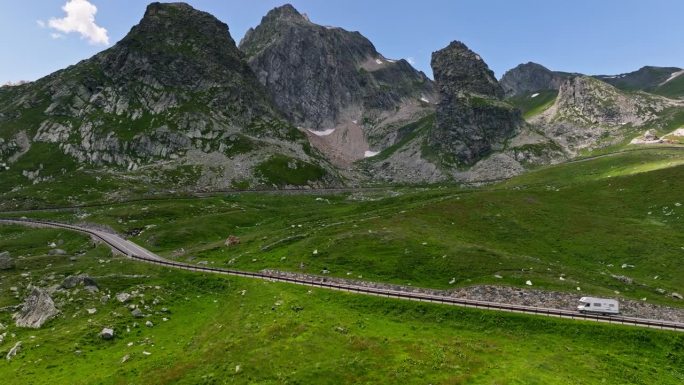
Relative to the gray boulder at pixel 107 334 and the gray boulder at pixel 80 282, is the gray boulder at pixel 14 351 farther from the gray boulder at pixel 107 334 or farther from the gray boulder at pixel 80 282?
the gray boulder at pixel 80 282

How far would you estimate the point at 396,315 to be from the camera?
48906 millimetres

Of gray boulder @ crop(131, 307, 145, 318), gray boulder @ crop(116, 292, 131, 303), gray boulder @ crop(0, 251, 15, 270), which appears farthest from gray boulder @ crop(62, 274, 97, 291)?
gray boulder @ crop(0, 251, 15, 270)

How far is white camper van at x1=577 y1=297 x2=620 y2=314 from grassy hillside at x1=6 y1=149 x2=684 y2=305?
6.54 metres

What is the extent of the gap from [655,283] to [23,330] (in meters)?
78.1

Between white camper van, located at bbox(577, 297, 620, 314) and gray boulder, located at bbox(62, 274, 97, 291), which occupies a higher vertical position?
gray boulder, located at bbox(62, 274, 97, 291)

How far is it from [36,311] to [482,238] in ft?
223

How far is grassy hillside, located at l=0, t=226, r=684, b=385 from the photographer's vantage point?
35.3m

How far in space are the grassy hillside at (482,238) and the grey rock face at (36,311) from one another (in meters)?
28.1

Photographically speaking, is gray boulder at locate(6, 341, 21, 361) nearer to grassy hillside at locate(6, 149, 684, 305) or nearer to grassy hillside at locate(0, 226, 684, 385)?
grassy hillside at locate(0, 226, 684, 385)

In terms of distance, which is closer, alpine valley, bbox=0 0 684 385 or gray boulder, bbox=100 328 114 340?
alpine valley, bbox=0 0 684 385

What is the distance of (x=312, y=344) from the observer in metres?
39.8

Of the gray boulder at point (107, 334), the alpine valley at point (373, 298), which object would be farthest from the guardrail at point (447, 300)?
the gray boulder at point (107, 334)

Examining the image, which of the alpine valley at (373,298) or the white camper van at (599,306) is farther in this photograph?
the white camper van at (599,306)

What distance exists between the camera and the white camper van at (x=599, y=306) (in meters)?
48.8
